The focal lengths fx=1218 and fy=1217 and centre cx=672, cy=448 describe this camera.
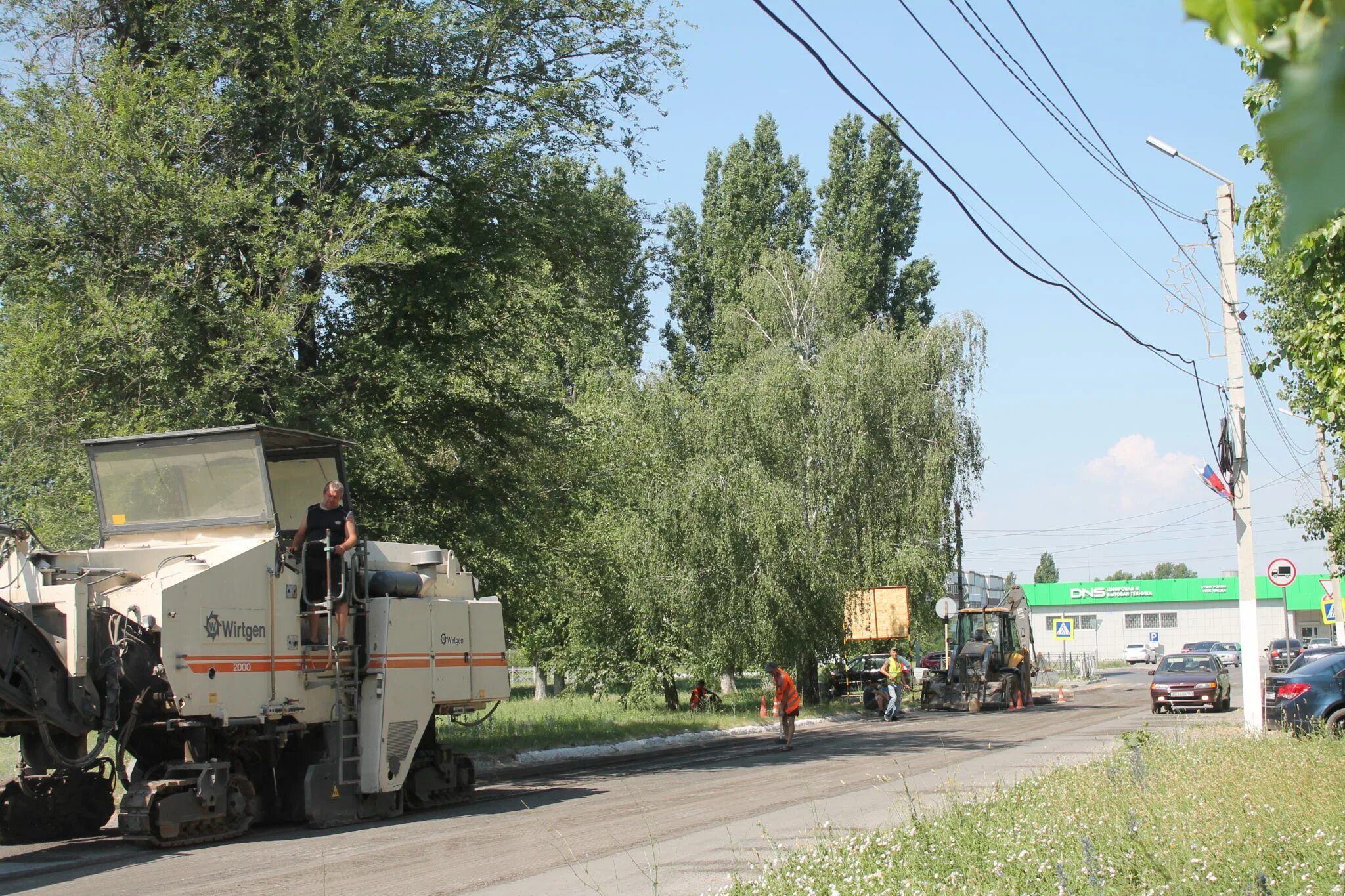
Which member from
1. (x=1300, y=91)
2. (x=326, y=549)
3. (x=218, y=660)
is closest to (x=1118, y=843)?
(x=1300, y=91)

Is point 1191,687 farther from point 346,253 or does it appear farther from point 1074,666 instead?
point 1074,666

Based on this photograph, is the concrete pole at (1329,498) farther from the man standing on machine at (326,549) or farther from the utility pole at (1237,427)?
the man standing on machine at (326,549)

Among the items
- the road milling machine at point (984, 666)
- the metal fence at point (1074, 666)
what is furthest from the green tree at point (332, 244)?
the metal fence at point (1074, 666)

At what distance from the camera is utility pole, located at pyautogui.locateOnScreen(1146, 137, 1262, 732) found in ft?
66.7

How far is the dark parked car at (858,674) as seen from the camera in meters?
38.8

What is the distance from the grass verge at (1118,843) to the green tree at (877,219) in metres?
37.3

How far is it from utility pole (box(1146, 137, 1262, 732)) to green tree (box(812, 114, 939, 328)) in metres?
25.8

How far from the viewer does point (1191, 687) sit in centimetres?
3234

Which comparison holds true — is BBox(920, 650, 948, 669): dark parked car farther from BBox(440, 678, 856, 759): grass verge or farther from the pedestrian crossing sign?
BBox(440, 678, 856, 759): grass verge

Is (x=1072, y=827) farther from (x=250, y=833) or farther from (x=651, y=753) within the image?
(x=651, y=753)

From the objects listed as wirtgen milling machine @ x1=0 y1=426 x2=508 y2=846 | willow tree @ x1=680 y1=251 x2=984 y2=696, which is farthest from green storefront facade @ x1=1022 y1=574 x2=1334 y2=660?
wirtgen milling machine @ x1=0 y1=426 x2=508 y2=846

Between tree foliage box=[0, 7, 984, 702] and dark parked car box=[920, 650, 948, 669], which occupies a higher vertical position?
tree foliage box=[0, 7, 984, 702]

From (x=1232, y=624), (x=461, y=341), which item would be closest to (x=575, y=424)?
(x=461, y=341)

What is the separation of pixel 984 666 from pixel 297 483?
26622mm
